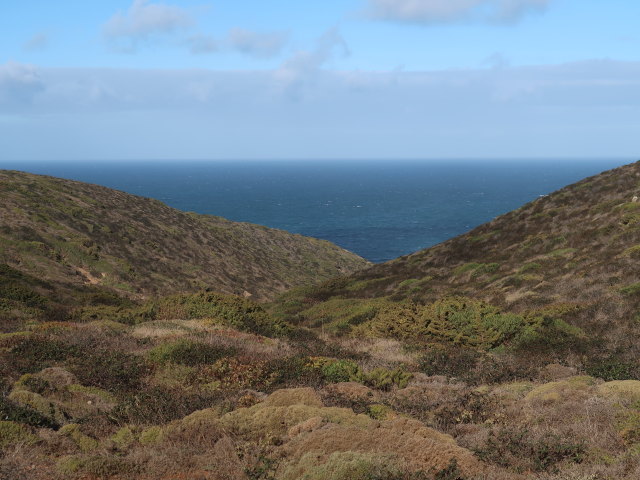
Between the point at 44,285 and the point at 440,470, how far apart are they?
91.2 feet

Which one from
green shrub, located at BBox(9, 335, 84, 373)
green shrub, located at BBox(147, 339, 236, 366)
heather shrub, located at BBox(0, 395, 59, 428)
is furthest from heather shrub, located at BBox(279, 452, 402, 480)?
green shrub, located at BBox(9, 335, 84, 373)

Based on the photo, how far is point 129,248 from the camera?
48188 mm

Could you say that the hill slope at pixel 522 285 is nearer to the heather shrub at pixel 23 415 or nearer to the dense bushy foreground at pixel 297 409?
the dense bushy foreground at pixel 297 409

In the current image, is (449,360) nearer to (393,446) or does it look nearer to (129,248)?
(393,446)

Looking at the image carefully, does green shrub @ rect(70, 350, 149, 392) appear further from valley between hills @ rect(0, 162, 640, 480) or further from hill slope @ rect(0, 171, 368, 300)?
hill slope @ rect(0, 171, 368, 300)

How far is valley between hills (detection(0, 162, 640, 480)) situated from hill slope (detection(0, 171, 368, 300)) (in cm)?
260

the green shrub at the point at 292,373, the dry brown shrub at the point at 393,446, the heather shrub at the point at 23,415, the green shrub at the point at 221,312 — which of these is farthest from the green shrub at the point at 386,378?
the green shrub at the point at 221,312

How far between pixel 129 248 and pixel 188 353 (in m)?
37.9

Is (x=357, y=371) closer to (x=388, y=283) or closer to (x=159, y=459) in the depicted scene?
(x=159, y=459)

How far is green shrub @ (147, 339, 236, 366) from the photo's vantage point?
13.1 meters

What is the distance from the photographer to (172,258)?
5166 cm

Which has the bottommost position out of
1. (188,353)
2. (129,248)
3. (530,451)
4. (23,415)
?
(129,248)

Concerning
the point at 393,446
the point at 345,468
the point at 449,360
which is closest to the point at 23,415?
the point at 345,468

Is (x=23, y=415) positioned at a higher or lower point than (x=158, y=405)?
higher
